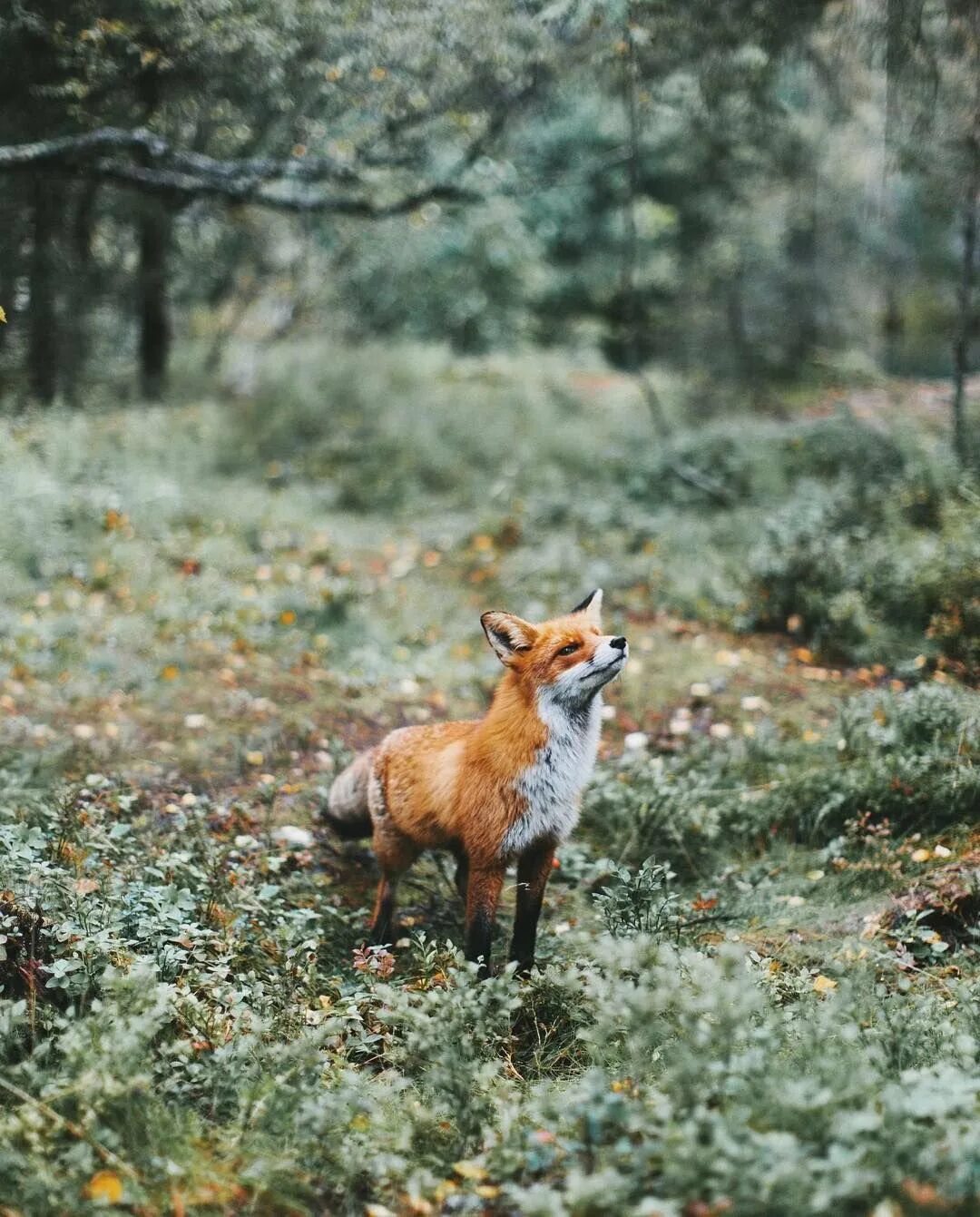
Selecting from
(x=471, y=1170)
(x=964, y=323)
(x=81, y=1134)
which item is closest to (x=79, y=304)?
(x=964, y=323)

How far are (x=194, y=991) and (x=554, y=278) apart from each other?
58.6 ft

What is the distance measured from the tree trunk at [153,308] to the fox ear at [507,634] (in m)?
9.46

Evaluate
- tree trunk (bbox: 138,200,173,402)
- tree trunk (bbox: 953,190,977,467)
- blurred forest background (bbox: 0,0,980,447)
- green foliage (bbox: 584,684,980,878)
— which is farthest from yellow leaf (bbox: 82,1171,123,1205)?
tree trunk (bbox: 138,200,173,402)

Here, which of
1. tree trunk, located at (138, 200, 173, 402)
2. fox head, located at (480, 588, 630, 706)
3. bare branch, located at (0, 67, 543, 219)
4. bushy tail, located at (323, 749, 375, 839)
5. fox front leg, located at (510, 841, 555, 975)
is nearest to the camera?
fox head, located at (480, 588, 630, 706)

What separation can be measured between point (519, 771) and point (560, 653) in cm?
54

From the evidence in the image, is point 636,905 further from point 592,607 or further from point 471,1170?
point 471,1170

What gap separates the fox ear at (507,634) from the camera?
420 centimetres

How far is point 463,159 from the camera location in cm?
1023

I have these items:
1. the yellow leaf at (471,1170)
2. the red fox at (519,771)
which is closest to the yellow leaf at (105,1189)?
the yellow leaf at (471,1170)

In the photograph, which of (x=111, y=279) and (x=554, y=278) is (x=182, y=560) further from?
(x=554, y=278)

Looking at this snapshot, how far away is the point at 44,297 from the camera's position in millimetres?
10703

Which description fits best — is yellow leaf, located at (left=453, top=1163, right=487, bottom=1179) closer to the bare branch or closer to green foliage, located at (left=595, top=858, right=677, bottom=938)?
green foliage, located at (left=595, top=858, right=677, bottom=938)

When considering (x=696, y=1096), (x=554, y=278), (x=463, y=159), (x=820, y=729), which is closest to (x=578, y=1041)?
(x=696, y=1096)

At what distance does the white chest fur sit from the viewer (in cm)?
405
